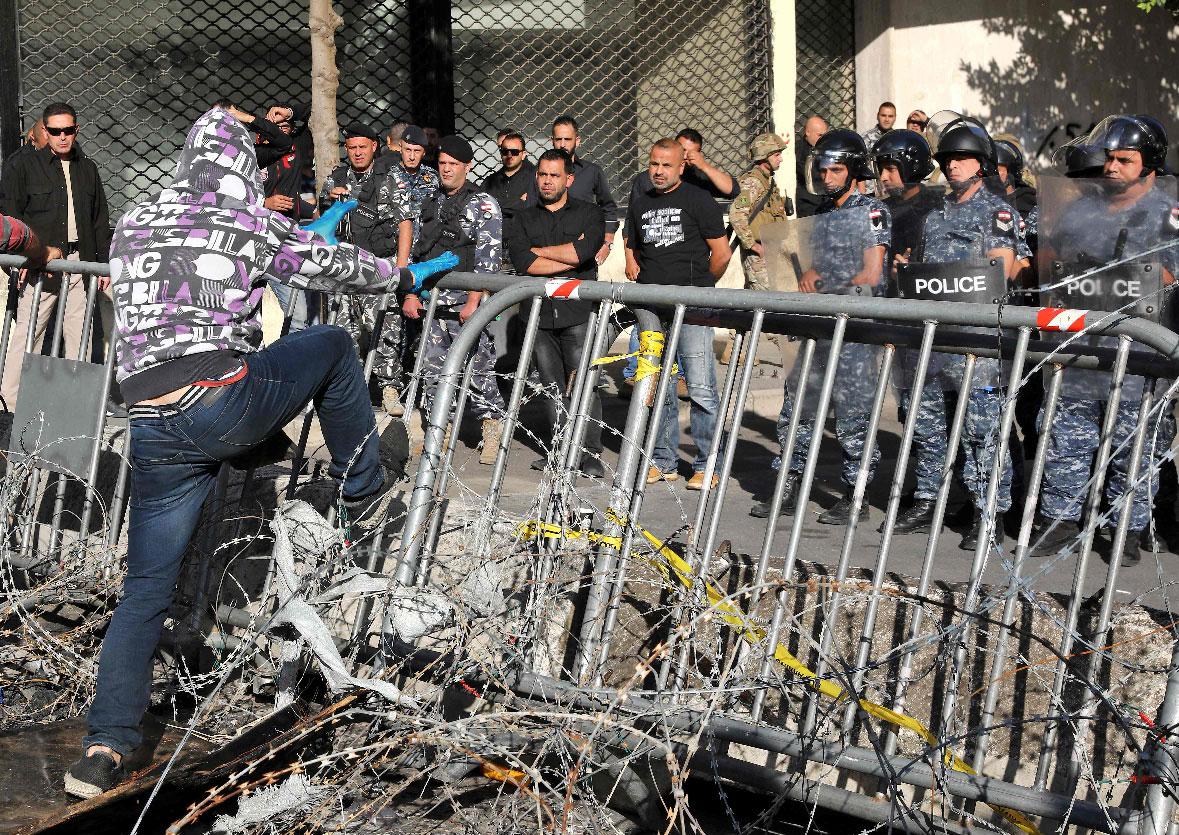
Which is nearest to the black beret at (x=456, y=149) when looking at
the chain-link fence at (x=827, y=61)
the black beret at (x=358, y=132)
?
the black beret at (x=358, y=132)

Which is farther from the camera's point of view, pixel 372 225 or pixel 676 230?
pixel 372 225

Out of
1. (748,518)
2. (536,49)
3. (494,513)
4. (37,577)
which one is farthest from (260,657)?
(536,49)

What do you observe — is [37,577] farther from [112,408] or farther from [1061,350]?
[1061,350]

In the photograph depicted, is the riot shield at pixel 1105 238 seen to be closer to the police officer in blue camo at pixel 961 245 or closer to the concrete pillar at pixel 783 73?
the police officer in blue camo at pixel 961 245

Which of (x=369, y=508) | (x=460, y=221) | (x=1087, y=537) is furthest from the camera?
(x=460, y=221)

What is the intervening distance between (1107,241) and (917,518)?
1.53m

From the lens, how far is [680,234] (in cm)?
796

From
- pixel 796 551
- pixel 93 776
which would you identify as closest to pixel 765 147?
pixel 796 551

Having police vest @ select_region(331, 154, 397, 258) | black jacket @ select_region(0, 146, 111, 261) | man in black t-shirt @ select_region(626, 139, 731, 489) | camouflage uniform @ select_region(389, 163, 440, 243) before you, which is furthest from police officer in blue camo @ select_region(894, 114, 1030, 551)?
black jacket @ select_region(0, 146, 111, 261)

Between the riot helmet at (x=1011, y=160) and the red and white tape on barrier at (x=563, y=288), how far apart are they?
13.6ft

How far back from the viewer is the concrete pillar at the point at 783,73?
13.3 m

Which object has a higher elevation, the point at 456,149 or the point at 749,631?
the point at 456,149

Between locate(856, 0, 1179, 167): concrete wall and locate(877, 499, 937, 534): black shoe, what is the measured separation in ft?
27.5

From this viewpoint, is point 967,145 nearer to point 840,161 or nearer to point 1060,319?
point 840,161
